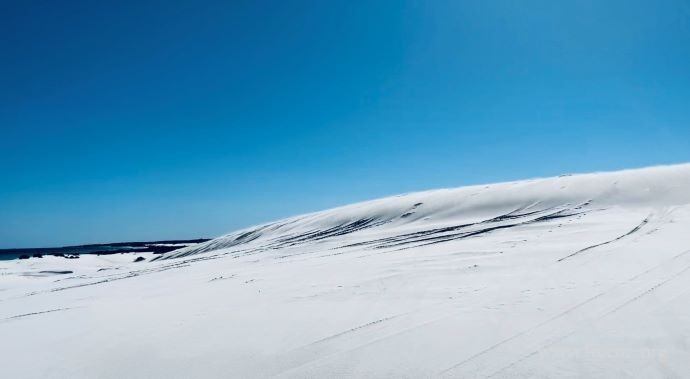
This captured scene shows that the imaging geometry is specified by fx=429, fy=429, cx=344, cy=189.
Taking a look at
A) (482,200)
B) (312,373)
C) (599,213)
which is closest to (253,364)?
(312,373)

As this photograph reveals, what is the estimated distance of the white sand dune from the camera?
9.80 feet

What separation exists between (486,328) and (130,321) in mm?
→ 3726

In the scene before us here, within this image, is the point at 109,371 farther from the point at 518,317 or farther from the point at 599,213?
the point at 599,213

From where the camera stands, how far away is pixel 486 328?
11.4ft

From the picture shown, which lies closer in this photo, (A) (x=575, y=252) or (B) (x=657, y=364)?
(B) (x=657, y=364)

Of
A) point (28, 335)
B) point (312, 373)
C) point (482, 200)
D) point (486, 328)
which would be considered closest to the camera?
point (312, 373)

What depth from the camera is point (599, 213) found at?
34.0ft

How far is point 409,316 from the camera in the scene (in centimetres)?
396

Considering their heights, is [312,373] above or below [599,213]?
below

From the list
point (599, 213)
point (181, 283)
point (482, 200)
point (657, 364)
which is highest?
point (482, 200)

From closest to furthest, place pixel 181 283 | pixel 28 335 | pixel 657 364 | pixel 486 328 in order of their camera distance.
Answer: pixel 657 364
pixel 486 328
pixel 28 335
pixel 181 283

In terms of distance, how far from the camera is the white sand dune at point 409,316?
2.99 meters

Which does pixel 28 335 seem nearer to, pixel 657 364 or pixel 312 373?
pixel 312 373

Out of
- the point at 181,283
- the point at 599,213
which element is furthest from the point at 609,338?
the point at 599,213
